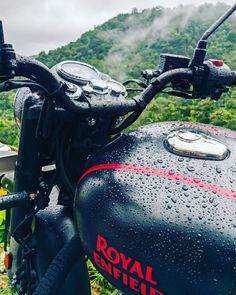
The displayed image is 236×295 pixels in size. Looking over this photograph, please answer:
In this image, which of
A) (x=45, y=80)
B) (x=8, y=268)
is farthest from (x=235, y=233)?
(x=8, y=268)

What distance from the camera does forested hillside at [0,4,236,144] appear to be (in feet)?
54.2

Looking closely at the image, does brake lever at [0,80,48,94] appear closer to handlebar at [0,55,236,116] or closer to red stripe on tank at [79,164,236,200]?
handlebar at [0,55,236,116]

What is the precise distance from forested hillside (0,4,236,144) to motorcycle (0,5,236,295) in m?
13.7

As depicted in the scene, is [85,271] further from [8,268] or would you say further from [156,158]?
[156,158]

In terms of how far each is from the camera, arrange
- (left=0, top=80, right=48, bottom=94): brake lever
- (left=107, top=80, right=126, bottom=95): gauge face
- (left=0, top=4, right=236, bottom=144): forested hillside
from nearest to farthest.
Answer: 1. (left=0, top=80, right=48, bottom=94): brake lever
2. (left=107, top=80, right=126, bottom=95): gauge face
3. (left=0, top=4, right=236, bottom=144): forested hillside

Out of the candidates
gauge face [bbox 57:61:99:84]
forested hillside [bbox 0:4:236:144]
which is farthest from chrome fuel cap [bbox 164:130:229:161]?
forested hillside [bbox 0:4:236:144]

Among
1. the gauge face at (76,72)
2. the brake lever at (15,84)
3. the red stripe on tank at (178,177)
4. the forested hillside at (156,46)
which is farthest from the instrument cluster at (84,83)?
the forested hillside at (156,46)

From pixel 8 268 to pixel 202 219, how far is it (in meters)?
1.04

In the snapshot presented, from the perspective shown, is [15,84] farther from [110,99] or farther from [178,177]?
[178,177]

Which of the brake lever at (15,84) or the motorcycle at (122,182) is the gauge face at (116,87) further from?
the brake lever at (15,84)

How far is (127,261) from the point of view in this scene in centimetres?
105

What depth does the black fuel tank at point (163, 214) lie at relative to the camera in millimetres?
952

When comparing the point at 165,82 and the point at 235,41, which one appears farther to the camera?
the point at 235,41

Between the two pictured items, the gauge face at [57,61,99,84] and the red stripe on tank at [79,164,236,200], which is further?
the gauge face at [57,61,99,84]
